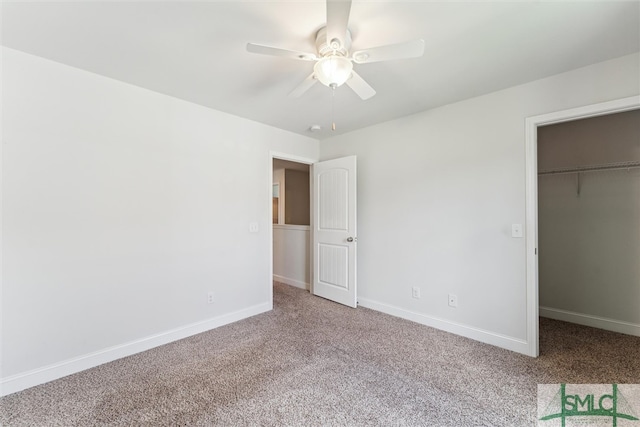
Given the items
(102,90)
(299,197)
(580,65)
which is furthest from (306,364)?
(299,197)

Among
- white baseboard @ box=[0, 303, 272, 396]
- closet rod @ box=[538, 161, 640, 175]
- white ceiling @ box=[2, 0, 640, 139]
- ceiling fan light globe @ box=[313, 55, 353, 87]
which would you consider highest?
white ceiling @ box=[2, 0, 640, 139]

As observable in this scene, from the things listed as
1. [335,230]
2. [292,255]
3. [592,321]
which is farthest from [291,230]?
[592,321]

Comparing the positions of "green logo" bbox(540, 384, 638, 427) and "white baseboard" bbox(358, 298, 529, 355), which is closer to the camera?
"green logo" bbox(540, 384, 638, 427)

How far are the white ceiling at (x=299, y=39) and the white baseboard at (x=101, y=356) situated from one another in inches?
88.4

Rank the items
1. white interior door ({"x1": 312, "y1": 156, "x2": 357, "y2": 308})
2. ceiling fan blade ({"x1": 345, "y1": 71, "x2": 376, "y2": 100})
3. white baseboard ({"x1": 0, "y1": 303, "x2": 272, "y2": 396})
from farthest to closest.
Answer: white interior door ({"x1": 312, "y1": 156, "x2": 357, "y2": 308}), white baseboard ({"x1": 0, "y1": 303, "x2": 272, "y2": 396}), ceiling fan blade ({"x1": 345, "y1": 71, "x2": 376, "y2": 100})

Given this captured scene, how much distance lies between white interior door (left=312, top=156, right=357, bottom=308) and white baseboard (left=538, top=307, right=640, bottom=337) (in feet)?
7.49

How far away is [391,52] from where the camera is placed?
4.76 feet

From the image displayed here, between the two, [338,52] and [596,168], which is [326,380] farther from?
[596,168]

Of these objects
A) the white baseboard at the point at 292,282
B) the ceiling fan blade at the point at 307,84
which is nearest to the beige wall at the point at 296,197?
the white baseboard at the point at 292,282

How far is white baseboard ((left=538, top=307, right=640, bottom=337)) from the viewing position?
2.67 metres

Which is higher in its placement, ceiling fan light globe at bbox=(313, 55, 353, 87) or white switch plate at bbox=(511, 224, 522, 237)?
ceiling fan light globe at bbox=(313, 55, 353, 87)

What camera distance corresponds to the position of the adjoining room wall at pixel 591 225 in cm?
272

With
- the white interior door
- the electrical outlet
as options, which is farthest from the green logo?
the white interior door

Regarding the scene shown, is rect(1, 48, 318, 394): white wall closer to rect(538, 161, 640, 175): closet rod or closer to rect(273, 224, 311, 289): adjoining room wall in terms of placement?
rect(273, 224, 311, 289): adjoining room wall
